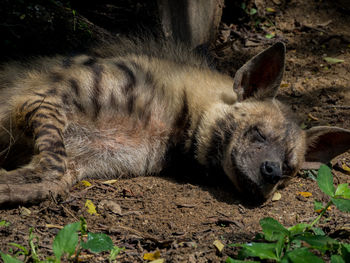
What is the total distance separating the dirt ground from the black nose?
0.72 feet

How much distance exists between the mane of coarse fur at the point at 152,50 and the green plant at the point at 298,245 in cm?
222

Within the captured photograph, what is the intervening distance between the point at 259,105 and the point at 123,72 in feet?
3.89

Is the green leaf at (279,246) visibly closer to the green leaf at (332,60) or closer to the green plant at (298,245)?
the green plant at (298,245)

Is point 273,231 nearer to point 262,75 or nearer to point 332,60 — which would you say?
point 262,75

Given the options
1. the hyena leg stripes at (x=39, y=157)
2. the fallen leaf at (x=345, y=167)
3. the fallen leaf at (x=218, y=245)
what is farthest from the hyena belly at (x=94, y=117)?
the fallen leaf at (x=345, y=167)

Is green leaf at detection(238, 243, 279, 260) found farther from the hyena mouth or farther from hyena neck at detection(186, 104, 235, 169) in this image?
hyena neck at detection(186, 104, 235, 169)

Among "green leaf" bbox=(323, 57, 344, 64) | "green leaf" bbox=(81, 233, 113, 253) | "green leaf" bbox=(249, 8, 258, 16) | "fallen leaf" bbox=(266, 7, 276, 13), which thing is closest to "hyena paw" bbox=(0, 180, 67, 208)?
"green leaf" bbox=(81, 233, 113, 253)

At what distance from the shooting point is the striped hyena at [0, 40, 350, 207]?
346 centimetres

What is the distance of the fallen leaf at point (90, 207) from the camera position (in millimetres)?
2969

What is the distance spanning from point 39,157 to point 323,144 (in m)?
2.39

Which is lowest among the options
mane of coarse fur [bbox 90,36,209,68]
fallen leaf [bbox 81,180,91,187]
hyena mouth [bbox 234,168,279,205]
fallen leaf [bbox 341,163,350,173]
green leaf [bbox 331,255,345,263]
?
fallen leaf [bbox 341,163,350,173]

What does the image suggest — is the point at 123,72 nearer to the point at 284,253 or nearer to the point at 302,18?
the point at 284,253

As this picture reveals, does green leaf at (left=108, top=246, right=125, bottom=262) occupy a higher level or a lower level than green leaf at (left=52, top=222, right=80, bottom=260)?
lower

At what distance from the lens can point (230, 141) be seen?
3.69 metres
